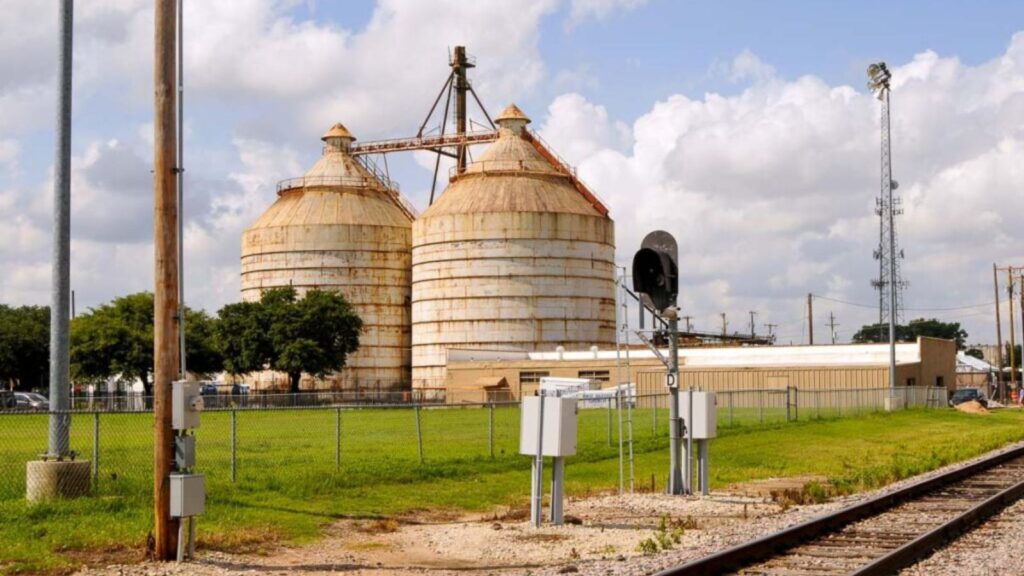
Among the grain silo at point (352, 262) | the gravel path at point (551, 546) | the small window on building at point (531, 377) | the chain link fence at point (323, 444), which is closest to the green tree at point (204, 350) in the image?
the grain silo at point (352, 262)

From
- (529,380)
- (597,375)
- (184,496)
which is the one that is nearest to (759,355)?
(597,375)

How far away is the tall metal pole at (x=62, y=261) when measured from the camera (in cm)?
1814

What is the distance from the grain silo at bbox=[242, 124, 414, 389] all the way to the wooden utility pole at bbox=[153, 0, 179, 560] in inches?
3504

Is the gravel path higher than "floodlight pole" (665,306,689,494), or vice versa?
"floodlight pole" (665,306,689,494)

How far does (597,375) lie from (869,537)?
241 feet

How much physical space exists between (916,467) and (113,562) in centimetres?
1885

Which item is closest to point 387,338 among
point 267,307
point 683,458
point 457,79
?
point 267,307

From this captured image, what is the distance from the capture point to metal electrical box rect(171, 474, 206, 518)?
14.2m

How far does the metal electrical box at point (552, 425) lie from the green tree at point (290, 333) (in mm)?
76648

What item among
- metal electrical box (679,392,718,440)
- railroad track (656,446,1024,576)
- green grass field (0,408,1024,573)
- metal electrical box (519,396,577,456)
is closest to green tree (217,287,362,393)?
green grass field (0,408,1024,573)

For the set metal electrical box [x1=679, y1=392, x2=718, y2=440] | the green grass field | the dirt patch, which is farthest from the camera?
the dirt patch

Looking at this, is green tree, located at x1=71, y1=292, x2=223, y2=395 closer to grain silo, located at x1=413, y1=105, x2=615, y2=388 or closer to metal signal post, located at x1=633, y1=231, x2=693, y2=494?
grain silo, located at x1=413, y1=105, x2=615, y2=388

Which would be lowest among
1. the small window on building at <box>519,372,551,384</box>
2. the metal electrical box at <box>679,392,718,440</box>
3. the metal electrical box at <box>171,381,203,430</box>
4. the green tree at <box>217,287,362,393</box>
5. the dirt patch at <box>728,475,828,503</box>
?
the dirt patch at <box>728,475,828,503</box>

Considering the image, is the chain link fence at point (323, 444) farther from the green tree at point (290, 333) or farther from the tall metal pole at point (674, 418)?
the green tree at point (290, 333)
